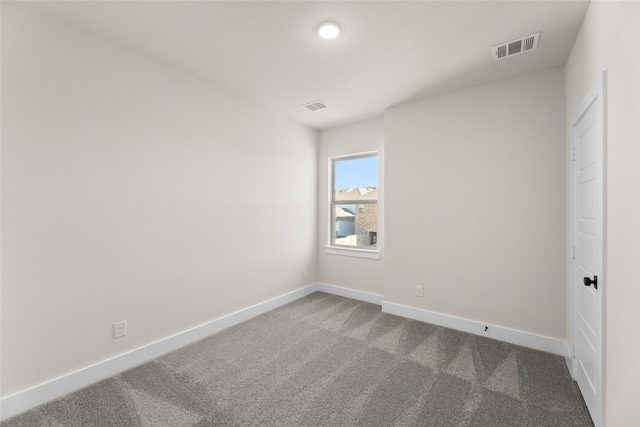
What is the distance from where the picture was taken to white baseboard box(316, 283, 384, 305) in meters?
4.00

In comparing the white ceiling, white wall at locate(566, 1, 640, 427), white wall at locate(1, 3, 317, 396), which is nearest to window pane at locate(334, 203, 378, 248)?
white wall at locate(1, 3, 317, 396)

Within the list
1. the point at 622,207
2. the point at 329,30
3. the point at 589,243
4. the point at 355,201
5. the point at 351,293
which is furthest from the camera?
the point at 355,201

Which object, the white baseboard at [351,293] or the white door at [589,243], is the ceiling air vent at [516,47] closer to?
the white door at [589,243]

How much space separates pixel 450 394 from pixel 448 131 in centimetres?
261

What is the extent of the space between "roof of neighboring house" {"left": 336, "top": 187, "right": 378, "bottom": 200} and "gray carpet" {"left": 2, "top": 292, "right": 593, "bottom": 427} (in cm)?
203

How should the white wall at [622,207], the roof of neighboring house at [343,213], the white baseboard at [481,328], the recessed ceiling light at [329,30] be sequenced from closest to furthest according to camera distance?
the white wall at [622,207] → the recessed ceiling light at [329,30] → the white baseboard at [481,328] → the roof of neighboring house at [343,213]

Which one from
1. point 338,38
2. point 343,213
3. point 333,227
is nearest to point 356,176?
point 343,213

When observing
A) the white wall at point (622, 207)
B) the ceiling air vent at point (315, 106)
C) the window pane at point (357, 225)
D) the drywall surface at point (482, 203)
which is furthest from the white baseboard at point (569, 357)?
the ceiling air vent at point (315, 106)

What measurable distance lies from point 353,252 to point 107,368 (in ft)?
10.1

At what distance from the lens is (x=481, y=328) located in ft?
9.65

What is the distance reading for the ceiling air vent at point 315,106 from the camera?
137 inches

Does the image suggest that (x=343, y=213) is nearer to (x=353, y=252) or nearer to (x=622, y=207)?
(x=353, y=252)

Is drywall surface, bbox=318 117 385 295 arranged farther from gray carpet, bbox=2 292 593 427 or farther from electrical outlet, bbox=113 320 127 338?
electrical outlet, bbox=113 320 127 338

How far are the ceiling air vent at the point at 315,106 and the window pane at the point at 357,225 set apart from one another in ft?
5.26
